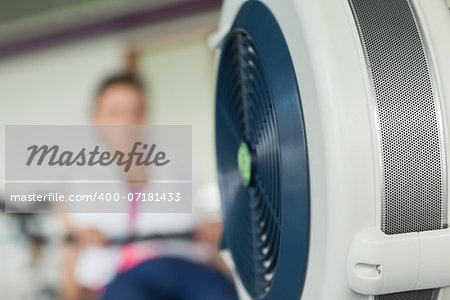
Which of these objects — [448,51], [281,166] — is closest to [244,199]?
[281,166]

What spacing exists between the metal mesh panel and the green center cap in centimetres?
34

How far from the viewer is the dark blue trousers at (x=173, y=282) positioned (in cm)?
170

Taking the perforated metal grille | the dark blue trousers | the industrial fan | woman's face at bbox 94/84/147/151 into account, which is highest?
woman's face at bbox 94/84/147/151

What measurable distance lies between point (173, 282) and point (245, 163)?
3.07ft

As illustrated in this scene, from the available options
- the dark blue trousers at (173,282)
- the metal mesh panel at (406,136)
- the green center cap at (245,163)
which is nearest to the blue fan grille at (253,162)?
the green center cap at (245,163)

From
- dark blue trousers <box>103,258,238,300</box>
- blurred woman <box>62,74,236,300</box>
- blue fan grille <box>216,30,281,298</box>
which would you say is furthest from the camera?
blurred woman <box>62,74,236,300</box>

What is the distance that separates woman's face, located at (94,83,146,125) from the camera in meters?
3.07

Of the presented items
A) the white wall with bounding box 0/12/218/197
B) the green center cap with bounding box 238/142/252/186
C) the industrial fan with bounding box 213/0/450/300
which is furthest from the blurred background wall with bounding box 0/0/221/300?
the industrial fan with bounding box 213/0/450/300

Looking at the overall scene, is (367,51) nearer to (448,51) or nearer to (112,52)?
(448,51)

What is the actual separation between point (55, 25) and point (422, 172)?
10.7 feet

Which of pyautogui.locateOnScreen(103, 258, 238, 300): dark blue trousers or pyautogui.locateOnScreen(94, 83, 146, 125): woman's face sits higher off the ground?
pyautogui.locateOnScreen(94, 83, 146, 125): woman's face

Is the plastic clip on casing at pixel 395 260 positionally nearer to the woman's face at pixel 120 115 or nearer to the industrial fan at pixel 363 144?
the industrial fan at pixel 363 144

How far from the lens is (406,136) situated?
75cm

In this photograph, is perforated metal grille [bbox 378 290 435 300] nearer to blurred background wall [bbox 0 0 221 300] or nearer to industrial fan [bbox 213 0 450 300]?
industrial fan [bbox 213 0 450 300]
